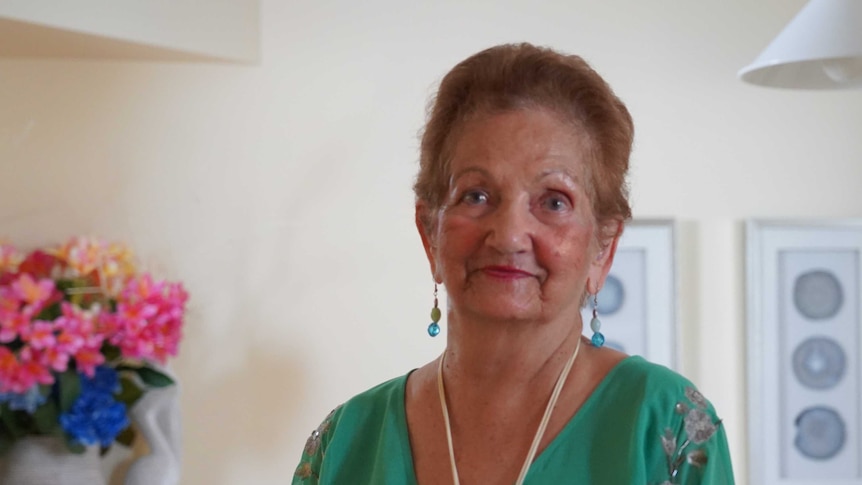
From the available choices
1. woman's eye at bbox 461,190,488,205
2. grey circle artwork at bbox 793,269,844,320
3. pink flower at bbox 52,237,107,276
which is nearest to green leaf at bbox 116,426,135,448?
pink flower at bbox 52,237,107,276

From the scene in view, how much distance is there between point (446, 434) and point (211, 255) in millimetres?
1172

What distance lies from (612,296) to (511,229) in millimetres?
1262

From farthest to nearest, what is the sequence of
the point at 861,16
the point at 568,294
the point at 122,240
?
the point at 122,240, the point at 861,16, the point at 568,294

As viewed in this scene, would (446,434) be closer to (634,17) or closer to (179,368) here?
(179,368)

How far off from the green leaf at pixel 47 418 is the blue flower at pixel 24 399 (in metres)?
0.02

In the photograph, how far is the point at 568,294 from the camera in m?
1.08

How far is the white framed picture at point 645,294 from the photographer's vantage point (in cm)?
222

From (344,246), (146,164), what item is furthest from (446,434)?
(146,164)

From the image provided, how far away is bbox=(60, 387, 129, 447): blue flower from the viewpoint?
1.85m

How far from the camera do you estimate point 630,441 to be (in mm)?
1017

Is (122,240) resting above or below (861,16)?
below

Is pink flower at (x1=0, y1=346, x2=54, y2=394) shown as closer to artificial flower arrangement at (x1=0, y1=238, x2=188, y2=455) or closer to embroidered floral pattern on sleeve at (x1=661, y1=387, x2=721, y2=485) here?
artificial flower arrangement at (x1=0, y1=238, x2=188, y2=455)

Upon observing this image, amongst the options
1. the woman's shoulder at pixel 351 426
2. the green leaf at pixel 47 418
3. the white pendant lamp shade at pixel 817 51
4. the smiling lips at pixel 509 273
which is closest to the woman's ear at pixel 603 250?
the smiling lips at pixel 509 273

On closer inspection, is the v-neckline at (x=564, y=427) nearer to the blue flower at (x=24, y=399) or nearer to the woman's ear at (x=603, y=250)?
the woman's ear at (x=603, y=250)
